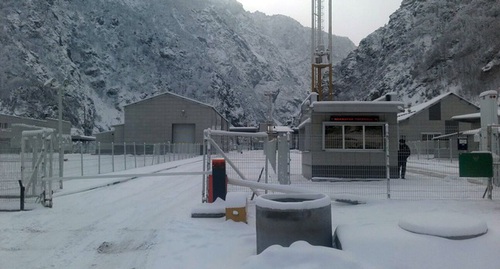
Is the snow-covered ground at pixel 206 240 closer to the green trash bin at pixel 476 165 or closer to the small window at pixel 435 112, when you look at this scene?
the green trash bin at pixel 476 165

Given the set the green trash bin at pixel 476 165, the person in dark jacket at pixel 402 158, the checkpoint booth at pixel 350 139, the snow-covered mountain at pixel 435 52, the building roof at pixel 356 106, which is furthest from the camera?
the snow-covered mountain at pixel 435 52

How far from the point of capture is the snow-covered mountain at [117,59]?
95.5 m

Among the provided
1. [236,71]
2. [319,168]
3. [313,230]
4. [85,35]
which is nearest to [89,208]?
[313,230]

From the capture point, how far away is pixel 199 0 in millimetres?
181625

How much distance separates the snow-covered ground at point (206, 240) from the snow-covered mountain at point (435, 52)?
80587 mm

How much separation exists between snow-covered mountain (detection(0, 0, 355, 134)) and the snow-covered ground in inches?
3215

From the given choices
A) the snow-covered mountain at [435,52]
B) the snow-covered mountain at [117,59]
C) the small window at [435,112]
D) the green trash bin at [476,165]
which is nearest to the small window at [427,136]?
the small window at [435,112]

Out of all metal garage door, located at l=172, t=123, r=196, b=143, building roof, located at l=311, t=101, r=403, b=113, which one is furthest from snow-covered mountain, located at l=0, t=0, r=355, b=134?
building roof, located at l=311, t=101, r=403, b=113

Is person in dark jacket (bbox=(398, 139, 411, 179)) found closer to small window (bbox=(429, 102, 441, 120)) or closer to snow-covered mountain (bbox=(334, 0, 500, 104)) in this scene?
small window (bbox=(429, 102, 441, 120))

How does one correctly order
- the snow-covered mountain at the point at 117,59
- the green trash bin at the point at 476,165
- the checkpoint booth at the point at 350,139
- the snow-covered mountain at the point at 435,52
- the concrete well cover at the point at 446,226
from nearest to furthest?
the concrete well cover at the point at 446,226
the green trash bin at the point at 476,165
the checkpoint booth at the point at 350,139
the snow-covered mountain at the point at 435,52
the snow-covered mountain at the point at 117,59

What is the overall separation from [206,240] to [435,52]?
10384 cm

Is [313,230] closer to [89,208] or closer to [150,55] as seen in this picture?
[89,208]

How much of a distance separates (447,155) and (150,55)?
380ft

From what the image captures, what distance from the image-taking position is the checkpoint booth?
17.0 m
